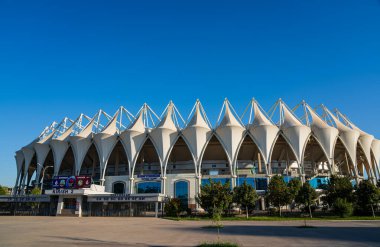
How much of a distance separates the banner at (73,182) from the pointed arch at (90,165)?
74.7ft

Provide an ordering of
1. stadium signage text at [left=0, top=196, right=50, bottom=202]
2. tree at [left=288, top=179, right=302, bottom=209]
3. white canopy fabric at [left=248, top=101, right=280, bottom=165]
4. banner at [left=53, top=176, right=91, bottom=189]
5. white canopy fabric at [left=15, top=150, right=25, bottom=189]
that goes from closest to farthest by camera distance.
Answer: tree at [left=288, top=179, right=302, bottom=209]
banner at [left=53, top=176, right=91, bottom=189]
stadium signage text at [left=0, top=196, right=50, bottom=202]
white canopy fabric at [left=248, top=101, right=280, bottom=165]
white canopy fabric at [left=15, top=150, right=25, bottom=189]

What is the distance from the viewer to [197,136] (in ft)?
214

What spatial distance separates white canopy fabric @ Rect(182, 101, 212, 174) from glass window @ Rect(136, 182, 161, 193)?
33.3ft

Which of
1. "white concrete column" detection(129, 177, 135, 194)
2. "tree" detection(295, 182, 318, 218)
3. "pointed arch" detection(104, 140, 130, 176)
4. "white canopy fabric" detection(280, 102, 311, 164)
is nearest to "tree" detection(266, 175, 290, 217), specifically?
"tree" detection(295, 182, 318, 218)

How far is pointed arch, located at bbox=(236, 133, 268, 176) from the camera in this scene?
71.5 m

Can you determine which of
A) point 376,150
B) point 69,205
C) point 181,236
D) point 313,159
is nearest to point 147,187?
point 69,205

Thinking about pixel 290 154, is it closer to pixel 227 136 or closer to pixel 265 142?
pixel 265 142

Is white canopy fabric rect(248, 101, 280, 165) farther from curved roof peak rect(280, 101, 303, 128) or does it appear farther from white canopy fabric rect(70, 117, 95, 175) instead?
white canopy fabric rect(70, 117, 95, 175)

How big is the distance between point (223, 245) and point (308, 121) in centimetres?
6309

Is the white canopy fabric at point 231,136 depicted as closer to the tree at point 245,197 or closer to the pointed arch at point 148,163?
the pointed arch at point 148,163

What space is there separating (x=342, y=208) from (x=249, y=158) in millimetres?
40570

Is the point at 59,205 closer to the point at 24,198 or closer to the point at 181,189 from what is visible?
the point at 24,198

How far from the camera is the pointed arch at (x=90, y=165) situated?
76812 mm

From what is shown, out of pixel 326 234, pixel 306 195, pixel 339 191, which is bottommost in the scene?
pixel 326 234
